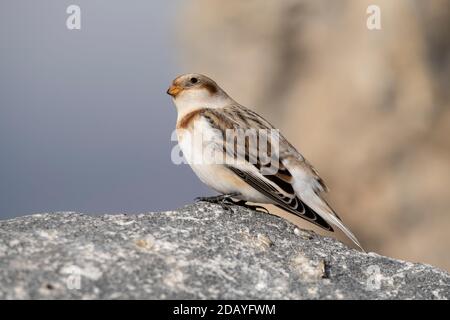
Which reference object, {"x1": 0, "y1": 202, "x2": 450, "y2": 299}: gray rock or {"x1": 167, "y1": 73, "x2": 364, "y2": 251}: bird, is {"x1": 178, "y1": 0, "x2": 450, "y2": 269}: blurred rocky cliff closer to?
{"x1": 167, "y1": 73, "x2": 364, "y2": 251}: bird

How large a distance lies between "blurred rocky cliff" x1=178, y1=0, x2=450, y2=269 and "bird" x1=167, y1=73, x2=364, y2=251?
191 inches

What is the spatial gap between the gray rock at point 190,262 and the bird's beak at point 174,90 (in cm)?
135

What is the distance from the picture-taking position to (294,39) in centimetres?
1084

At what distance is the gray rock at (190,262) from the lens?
3.63 metres

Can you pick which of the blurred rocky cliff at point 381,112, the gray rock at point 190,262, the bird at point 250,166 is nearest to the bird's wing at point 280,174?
the bird at point 250,166

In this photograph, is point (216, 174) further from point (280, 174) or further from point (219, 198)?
point (280, 174)

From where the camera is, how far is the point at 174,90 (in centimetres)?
614

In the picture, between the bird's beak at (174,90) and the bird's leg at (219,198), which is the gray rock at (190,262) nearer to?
the bird's leg at (219,198)

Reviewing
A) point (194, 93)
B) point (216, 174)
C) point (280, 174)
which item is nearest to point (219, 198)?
point (216, 174)

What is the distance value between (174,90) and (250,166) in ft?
3.55

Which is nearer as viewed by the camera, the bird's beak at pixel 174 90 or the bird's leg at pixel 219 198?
the bird's leg at pixel 219 198

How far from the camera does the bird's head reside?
6.06 m
